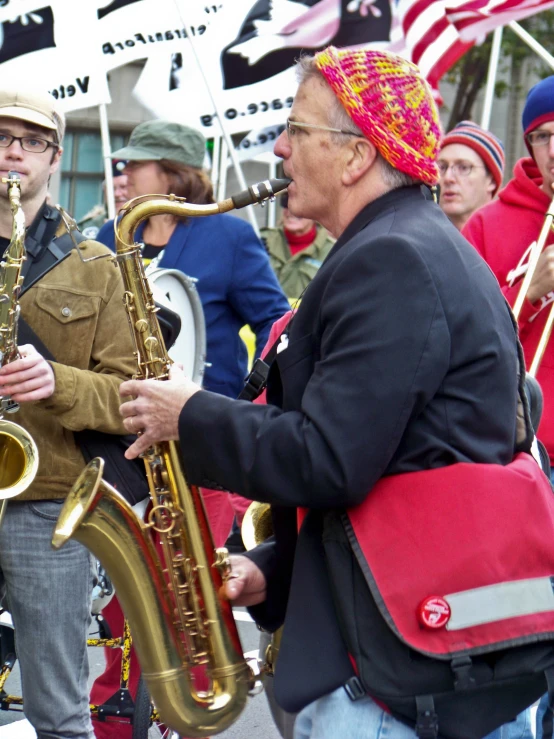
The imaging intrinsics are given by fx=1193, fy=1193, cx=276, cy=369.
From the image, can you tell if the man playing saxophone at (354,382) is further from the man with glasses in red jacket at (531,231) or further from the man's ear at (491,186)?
the man's ear at (491,186)

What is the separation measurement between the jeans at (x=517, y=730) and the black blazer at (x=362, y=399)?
0.36 m

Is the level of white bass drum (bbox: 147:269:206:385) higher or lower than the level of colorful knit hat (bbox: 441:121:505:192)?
lower

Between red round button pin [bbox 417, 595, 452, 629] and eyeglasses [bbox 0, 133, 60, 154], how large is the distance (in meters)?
2.00

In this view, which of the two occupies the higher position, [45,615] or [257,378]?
[257,378]

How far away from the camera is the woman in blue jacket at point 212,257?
499 centimetres

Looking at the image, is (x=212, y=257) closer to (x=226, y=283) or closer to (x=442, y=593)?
(x=226, y=283)

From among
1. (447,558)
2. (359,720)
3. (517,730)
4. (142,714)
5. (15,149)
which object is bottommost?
(142,714)

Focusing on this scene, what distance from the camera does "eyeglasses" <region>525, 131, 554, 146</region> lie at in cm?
428

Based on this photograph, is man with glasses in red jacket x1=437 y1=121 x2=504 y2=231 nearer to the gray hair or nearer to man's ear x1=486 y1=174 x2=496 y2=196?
man's ear x1=486 y1=174 x2=496 y2=196

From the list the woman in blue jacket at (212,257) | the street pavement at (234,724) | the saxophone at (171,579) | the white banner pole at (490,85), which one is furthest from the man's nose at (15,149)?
the white banner pole at (490,85)

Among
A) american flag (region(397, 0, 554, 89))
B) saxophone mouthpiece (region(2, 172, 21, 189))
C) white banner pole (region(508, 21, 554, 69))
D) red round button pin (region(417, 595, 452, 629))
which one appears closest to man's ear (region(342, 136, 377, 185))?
red round button pin (region(417, 595, 452, 629))

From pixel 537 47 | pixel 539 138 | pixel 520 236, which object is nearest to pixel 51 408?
pixel 520 236

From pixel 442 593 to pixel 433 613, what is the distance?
4cm

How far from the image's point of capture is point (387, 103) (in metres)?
2.30
